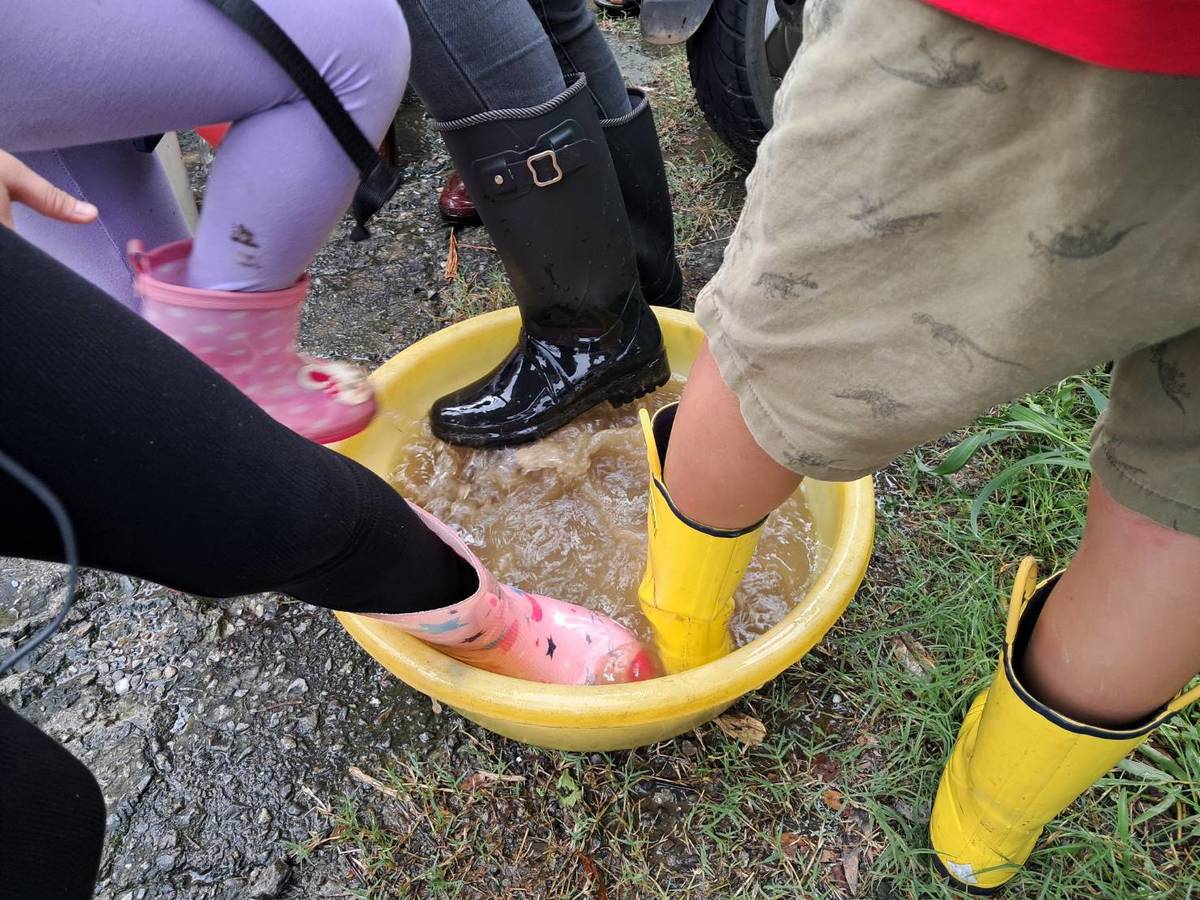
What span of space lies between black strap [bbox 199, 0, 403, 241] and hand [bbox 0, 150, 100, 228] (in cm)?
24

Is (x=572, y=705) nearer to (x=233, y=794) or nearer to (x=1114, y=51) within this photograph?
A: (x=233, y=794)

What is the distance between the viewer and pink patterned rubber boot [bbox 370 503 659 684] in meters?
0.89

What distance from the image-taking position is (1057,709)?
2.45 ft

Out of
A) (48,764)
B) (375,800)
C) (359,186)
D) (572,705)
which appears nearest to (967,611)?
(572,705)

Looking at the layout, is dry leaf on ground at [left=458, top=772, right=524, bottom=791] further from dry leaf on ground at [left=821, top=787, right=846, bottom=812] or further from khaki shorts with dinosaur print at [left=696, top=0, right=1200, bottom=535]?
khaki shorts with dinosaur print at [left=696, top=0, right=1200, bottom=535]

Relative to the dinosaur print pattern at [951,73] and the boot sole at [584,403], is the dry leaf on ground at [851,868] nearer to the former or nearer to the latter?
the boot sole at [584,403]

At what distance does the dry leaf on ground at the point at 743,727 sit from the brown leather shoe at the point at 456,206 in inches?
48.3

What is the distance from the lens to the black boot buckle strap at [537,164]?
1068 mm

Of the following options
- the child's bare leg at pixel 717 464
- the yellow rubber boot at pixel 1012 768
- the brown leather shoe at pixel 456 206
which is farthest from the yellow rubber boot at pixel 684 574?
the brown leather shoe at pixel 456 206

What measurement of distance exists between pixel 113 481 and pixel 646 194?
1.08 meters

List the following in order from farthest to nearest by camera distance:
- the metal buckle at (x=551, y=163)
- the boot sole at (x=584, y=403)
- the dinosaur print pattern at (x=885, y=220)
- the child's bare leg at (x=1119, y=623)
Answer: the boot sole at (x=584, y=403) < the metal buckle at (x=551, y=163) < the child's bare leg at (x=1119, y=623) < the dinosaur print pattern at (x=885, y=220)

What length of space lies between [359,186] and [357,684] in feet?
2.14

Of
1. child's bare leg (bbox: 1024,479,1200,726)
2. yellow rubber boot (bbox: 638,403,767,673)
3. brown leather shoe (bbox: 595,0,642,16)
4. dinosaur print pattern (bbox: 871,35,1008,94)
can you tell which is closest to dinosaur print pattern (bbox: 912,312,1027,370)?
dinosaur print pattern (bbox: 871,35,1008,94)

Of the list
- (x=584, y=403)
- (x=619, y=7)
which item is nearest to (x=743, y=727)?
(x=584, y=403)
